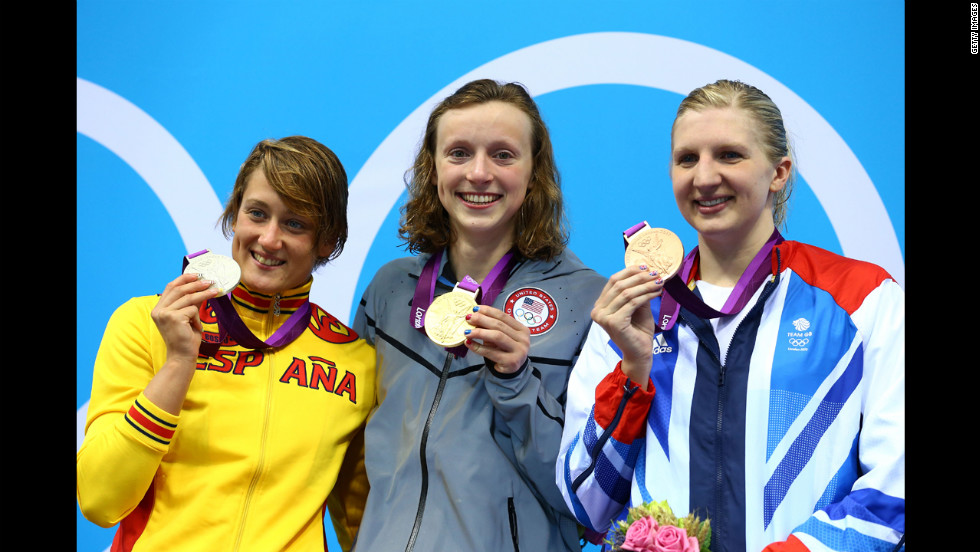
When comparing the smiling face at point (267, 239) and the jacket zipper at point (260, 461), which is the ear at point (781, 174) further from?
the jacket zipper at point (260, 461)

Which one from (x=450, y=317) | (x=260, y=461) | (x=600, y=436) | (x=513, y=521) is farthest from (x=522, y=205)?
(x=260, y=461)

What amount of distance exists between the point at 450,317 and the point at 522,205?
1.54ft

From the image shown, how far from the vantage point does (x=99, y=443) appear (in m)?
2.15

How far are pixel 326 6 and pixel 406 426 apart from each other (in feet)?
6.81

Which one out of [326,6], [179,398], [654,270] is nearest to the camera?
[654,270]

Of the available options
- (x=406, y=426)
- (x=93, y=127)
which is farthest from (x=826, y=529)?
(x=93, y=127)

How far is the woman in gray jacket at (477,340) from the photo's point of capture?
7.15 ft

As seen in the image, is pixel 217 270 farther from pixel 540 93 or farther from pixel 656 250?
pixel 540 93

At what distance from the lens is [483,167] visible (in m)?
2.40

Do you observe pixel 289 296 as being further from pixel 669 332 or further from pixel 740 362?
pixel 740 362

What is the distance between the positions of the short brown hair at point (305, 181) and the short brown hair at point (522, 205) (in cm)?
24

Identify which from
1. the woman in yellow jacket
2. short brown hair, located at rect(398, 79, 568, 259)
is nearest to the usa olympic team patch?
short brown hair, located at rect(398, 79, 568, 259)

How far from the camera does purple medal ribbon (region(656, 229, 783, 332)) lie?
198 cm

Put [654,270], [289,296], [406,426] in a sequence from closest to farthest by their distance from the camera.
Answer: [654,270], [406,426], [289,296]
